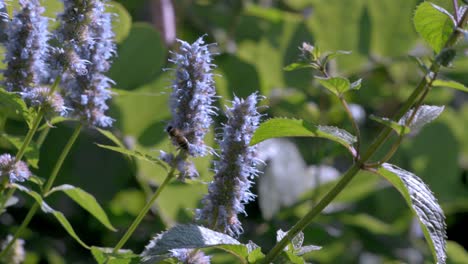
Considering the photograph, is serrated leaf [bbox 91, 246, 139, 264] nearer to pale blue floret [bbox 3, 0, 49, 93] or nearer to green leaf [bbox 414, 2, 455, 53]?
pale blue floret [bbox 3, 0, 49, 93]

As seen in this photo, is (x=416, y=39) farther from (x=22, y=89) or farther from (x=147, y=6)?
(x=22, y=89)

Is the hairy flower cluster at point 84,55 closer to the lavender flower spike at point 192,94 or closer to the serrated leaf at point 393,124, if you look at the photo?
the lavender flower spike at point 192,94

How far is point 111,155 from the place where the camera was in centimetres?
173

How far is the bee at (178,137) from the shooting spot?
2.58ft

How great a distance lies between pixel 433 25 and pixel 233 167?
20 centimetres

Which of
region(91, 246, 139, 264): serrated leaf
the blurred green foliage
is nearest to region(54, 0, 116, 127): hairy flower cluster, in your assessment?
region(91, 246, 139, 264): serrated leaf

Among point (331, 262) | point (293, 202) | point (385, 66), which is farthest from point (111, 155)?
point (385, 66)

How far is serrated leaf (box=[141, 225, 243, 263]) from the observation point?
689mm

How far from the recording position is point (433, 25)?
2.41 ft

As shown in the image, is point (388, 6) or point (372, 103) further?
point (372, 103)

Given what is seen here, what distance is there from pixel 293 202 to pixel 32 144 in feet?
3.02

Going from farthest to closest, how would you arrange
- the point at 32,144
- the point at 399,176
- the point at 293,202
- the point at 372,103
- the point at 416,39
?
the point at 372,103 → the point at 416,39 → the point at 293,202 → the point at 32,144 → the point at 399,176

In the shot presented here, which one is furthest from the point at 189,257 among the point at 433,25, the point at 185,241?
the point at 433,25

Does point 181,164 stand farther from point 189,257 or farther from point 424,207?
point 424,207
